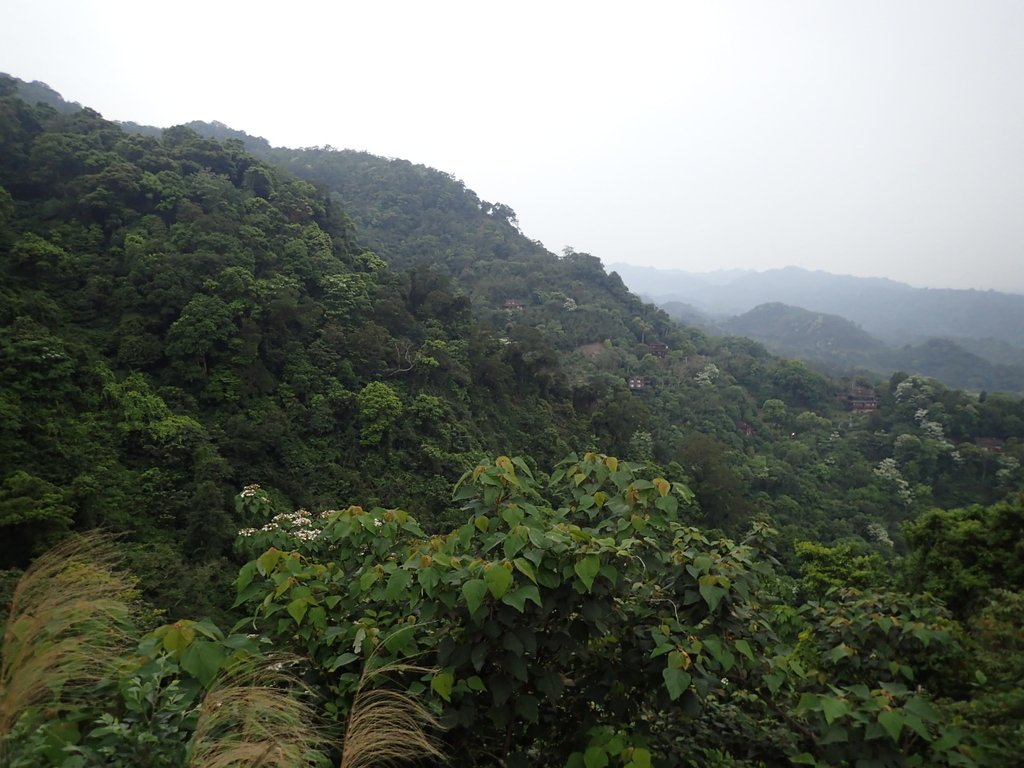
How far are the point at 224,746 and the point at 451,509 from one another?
36.2ft

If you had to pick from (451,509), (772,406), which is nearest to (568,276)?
(772,406)

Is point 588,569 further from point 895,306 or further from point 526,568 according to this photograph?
point 895,306

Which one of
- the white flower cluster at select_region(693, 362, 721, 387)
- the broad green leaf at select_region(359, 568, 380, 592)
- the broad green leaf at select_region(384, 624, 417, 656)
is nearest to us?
the broad green leaf at select_region(384, 624, 417, 656)

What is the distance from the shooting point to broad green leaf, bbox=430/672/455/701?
1441mm

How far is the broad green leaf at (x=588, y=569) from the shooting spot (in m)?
1.42

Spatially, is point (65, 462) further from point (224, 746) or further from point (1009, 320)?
point (1009, 320)

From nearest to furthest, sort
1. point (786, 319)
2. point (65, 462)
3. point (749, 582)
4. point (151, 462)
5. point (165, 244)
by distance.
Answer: point (749, 582), point (65, 462), point (151, 462), point (165, 244), point (786, 319)

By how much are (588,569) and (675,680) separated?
0.39 m

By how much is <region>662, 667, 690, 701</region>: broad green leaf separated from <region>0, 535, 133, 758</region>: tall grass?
1436 millimetres

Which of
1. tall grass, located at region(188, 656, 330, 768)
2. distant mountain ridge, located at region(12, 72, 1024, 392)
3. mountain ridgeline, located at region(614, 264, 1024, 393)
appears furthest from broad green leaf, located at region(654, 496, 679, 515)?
mountain ridgeline, located at region(614, 264, 1024, 393)

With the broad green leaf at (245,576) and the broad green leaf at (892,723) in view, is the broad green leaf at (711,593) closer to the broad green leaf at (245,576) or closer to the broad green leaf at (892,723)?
the broad green leaf at (892,723)

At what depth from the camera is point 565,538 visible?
1.55 m

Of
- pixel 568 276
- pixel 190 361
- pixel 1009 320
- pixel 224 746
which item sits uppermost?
pixel 1009 320

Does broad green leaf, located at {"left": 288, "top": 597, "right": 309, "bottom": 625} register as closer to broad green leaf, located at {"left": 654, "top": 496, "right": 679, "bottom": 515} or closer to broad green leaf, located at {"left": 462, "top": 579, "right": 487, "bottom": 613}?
broad green leaf, located at {"left": 462, "top": 579, "right": 487, "bottom": 613}
